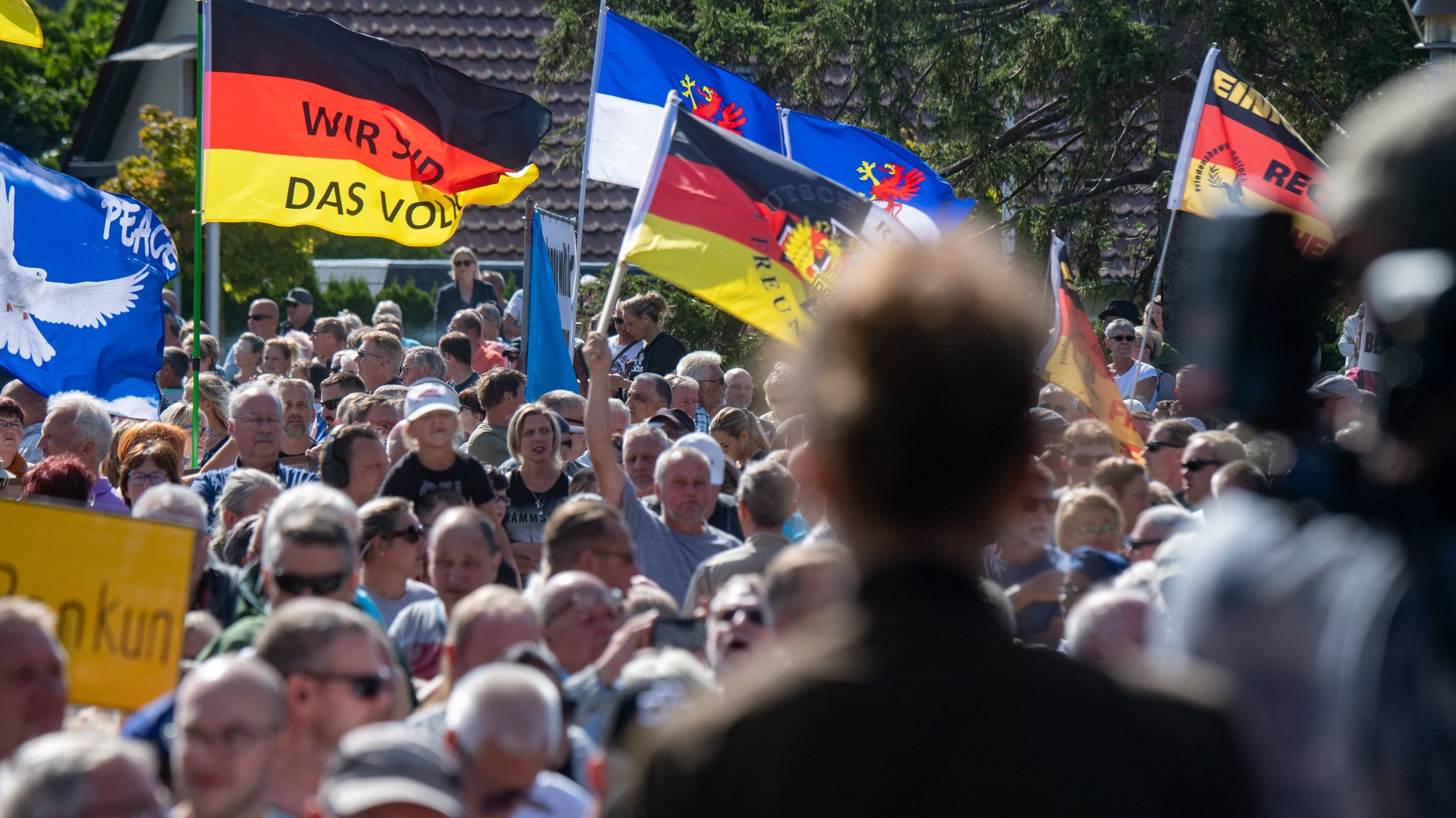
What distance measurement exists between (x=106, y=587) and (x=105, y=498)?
299 cm

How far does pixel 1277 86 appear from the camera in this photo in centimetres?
1436

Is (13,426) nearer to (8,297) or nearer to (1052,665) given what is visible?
(8,297)

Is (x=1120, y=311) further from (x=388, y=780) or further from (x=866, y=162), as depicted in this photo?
(x=388, y=780)

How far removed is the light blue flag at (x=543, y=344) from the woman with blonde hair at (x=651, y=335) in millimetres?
1621

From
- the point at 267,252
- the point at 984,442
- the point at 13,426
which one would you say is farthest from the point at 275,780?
the point at 267,252

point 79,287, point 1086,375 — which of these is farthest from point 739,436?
point 79,287

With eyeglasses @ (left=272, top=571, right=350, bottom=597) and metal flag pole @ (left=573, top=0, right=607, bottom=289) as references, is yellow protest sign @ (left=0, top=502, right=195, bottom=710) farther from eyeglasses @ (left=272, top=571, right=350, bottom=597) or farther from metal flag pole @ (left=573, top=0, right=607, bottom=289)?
metal flag pole @ (left=573, top=0, right=607, bottom=289)

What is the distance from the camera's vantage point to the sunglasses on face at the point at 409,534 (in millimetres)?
5996

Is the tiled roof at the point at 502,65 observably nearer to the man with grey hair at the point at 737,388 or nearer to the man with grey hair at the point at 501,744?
the man with grey hair at the point at 737,388

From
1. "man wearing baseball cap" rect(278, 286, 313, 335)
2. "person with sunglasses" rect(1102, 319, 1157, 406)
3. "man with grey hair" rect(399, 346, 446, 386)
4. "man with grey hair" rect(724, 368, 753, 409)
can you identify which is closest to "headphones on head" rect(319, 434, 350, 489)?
"man with grey hair" rect(399, 346, 446, 386)

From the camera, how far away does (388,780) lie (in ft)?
10.2

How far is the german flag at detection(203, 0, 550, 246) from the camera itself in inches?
375

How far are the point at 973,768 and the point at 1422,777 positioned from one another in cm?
40

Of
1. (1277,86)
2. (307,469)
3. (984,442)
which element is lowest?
(307,469)
